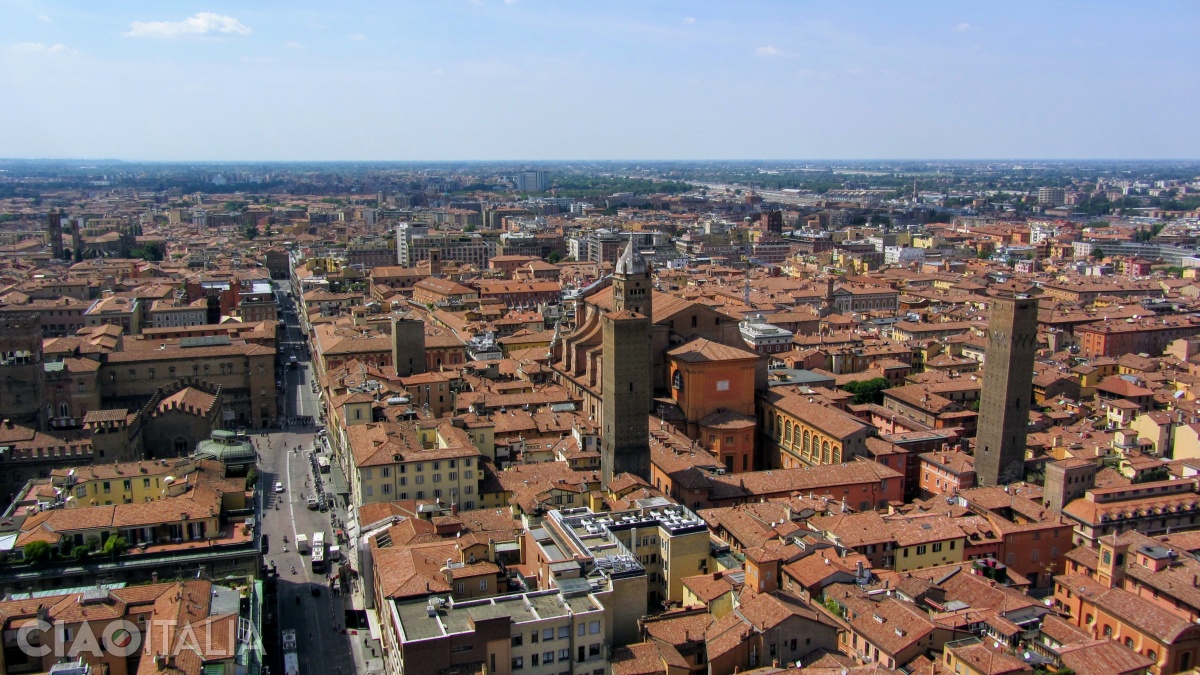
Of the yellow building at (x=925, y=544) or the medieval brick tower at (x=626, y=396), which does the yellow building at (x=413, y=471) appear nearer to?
the medieval brick tower at (x=626, y=396)

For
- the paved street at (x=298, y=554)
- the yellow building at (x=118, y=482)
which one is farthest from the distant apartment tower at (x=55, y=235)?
the yellow building at (x=118, y=482)

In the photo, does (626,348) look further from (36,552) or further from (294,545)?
(36,552)

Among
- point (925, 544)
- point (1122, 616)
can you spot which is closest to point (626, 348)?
point (925, 544)

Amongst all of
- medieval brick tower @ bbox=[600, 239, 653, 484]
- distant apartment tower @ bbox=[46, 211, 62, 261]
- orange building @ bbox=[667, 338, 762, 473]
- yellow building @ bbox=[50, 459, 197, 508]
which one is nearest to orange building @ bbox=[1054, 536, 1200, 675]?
medieval brick tower @ bbox=[600, 239, 653, 484]

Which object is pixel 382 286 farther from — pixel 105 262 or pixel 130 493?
pixel 130 493

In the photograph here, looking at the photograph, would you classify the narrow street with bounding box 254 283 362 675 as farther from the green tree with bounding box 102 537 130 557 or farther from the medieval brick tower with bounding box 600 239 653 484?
the medieval brick tower with bounding box 600 239 653 484

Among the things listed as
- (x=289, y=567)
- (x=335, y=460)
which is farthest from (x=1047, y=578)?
(x=335, y=460)
